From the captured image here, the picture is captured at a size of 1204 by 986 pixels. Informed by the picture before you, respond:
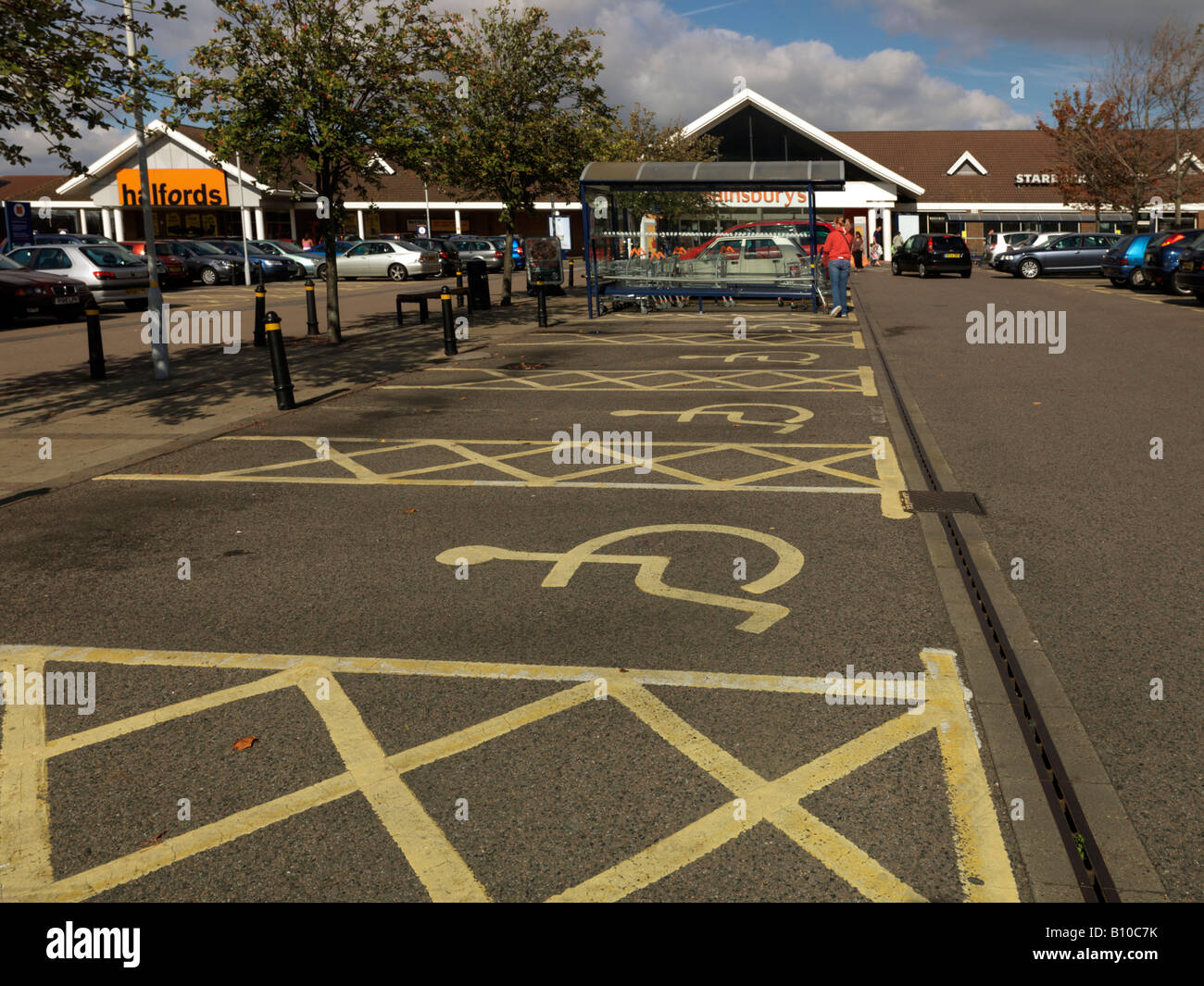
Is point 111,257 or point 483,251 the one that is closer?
point 111,257

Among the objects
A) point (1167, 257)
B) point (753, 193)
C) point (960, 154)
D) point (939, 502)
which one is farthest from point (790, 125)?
point (939, 502)

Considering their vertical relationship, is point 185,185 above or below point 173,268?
above

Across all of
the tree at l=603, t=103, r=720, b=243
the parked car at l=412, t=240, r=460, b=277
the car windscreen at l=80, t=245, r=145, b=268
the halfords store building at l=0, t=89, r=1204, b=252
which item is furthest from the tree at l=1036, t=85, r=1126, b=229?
the car windscreen at l=80, t=245, r=145, b=268

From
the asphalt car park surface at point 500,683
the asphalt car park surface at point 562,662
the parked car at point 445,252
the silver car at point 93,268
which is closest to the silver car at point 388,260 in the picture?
the parked car at point 445,252

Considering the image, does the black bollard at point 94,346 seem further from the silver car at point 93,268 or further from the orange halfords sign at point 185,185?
the orange halfords sign at point 185,185

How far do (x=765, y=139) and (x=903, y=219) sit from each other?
9.41m

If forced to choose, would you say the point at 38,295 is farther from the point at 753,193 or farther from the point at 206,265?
the point at 753,193

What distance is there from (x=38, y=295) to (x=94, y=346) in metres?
10.3

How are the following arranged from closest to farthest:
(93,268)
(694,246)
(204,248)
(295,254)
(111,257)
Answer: (694,246)
(93,268)
(111,257)
(204,248)
(295,254)

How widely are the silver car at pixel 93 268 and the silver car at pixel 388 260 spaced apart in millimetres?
14213

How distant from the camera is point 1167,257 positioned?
87.3ft

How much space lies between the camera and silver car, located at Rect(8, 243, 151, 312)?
88.8 feet

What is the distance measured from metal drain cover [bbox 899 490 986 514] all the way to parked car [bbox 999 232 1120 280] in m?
34.1
